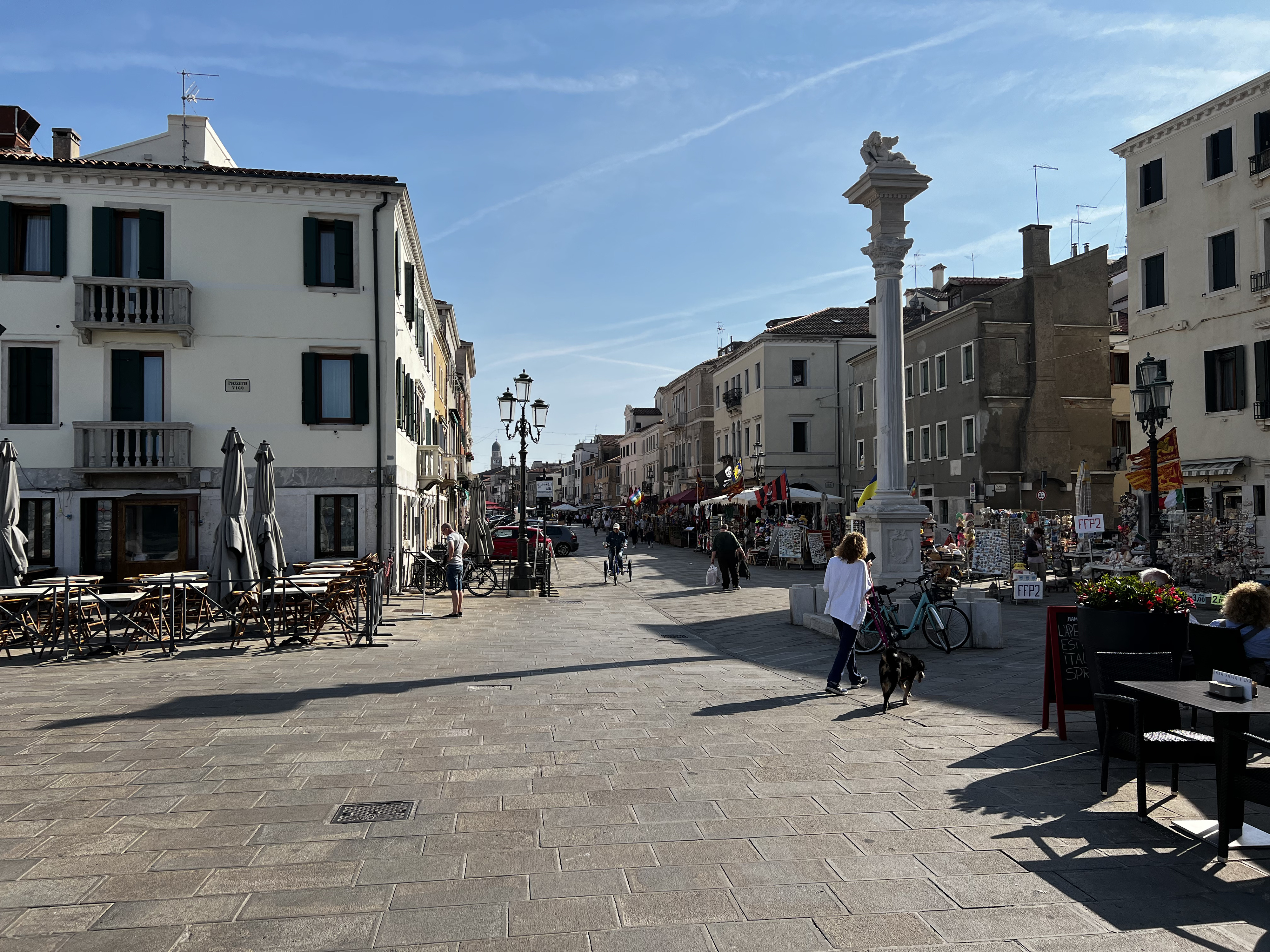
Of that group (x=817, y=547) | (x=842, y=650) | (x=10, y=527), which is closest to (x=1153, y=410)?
(x=842, y=650)

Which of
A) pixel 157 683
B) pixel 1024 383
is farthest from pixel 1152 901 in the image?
pixel 1024 383

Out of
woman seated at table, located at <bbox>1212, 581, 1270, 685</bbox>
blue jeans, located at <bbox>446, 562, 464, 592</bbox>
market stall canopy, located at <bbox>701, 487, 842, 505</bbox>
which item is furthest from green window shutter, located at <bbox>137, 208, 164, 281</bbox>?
market stall canopy, located at <bbox>701, 487, 842, 505</bbox>

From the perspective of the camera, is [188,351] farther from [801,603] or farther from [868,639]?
[868,639]

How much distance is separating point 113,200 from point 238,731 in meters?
15.9

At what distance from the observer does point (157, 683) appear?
9797mm

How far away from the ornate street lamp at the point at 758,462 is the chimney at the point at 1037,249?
16854 mm

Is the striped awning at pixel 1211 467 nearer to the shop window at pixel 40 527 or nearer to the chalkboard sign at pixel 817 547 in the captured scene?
the chalkboard sign at pixel 817 547

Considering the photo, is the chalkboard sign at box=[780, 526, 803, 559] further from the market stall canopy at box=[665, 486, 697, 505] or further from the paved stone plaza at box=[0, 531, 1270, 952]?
the paved stone plaza at box=[0, 531, 1270, 952]

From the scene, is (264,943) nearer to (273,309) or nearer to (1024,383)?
(273,309)

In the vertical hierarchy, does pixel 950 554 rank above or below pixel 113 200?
below

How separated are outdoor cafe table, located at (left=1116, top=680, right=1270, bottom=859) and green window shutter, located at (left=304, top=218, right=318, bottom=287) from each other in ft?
61.0

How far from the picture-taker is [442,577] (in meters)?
22.5

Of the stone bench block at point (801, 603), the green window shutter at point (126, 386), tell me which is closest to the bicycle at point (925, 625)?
the stone bench block at point (801, 603)

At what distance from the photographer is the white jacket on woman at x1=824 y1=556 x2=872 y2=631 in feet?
29.2
